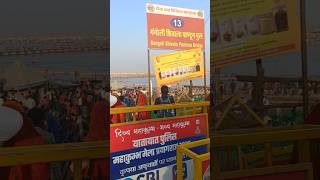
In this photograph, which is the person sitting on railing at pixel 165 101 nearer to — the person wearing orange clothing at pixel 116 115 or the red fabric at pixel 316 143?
the person wearing orange clothing at pixel 116 115

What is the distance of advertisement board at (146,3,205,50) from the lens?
2.20 meters

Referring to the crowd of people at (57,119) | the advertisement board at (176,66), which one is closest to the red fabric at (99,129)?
the crowd of people at (57,119)

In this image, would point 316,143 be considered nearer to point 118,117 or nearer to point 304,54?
point 304,54

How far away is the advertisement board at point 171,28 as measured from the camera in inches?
Result: 86.5

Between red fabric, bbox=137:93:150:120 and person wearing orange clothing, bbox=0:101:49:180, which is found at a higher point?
red fabric, bbox=137:93:150:120

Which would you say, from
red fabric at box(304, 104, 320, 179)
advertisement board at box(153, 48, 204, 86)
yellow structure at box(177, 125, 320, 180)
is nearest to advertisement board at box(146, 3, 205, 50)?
advertisement board at box(153, 48, 204, 86)

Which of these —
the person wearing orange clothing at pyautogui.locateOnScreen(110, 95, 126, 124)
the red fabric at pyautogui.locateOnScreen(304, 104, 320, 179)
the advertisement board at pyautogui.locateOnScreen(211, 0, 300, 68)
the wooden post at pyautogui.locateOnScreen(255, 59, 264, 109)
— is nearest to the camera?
the person wearing orange clothing at pyautogui.locateOnScreen(110, 95, 126, 124)

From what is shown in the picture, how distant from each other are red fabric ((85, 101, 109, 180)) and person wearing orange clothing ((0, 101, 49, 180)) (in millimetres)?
237

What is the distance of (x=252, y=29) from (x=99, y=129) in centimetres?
121

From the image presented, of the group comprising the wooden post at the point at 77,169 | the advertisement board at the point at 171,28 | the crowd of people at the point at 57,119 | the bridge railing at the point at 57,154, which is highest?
the advertisement board at the point at 171,28

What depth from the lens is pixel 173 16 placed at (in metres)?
2.25

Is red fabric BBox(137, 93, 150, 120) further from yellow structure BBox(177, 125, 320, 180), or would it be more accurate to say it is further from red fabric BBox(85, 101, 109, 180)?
yellow structure BBox(177, 125, 320, 180)

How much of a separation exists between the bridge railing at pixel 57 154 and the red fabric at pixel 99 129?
0.03 m

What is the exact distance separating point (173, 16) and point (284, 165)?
1635mm
